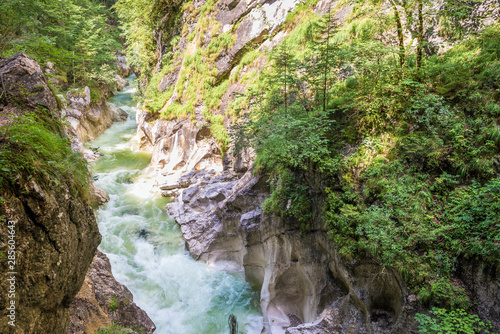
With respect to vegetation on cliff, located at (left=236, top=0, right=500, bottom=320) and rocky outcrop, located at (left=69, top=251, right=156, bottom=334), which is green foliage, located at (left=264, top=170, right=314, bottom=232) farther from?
rocky outcrop, located at (left=69, top=251, right=156, bottom=334)

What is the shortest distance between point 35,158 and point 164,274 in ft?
24.7

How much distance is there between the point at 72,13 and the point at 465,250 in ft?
97.7

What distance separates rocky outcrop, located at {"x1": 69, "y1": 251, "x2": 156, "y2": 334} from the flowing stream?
155 centimetres

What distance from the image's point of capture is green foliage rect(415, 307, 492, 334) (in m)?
3.71

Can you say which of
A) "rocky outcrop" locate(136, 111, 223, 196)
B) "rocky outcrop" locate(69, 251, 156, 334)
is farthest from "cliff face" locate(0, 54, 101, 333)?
"rocky outcrop" locate(136, 111, 223, 196)

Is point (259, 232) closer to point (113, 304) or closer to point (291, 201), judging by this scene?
point (291, 201)

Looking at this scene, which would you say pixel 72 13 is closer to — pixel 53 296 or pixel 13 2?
pixel 13 2

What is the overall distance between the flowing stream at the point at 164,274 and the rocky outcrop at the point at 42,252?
464cm

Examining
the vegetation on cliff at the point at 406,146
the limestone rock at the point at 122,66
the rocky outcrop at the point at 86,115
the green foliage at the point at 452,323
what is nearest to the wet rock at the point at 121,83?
the limestone rock at the point at 122,66

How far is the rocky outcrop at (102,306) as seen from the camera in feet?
17.5

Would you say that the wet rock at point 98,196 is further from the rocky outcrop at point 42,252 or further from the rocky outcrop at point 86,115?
the rocky outcrop at point 42,252

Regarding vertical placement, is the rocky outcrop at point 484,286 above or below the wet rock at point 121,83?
below

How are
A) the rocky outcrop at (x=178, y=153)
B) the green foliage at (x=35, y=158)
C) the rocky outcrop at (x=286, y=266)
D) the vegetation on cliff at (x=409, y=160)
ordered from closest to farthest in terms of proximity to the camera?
the green foliage at (x=35, y=158) → the vegetation on cliff at (x=409, y=160) → the rocky outcrop at (x=286, y=266) → the rocky outcrop at (x=178, y=153)

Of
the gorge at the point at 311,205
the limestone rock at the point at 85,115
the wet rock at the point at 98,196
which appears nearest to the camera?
the gorge at the point at 311,205
